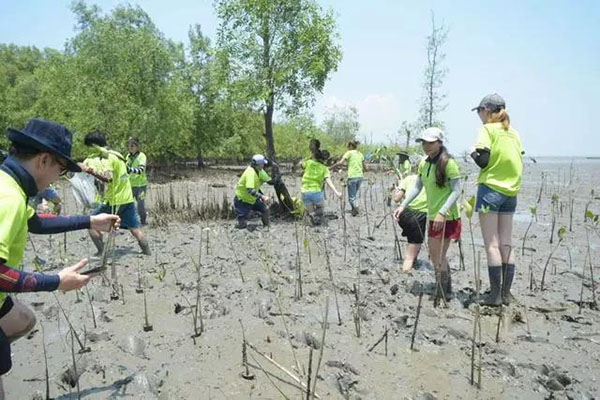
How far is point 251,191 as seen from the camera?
8562 mm

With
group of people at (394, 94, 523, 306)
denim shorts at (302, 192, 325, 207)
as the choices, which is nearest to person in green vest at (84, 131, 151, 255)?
denim shorts at (302, 192, 325, 207)

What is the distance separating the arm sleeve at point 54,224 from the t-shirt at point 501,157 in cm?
355

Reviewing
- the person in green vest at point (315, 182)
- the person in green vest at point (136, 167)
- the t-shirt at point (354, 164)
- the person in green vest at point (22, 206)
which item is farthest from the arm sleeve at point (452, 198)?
the t-shirt at point (354, 164)

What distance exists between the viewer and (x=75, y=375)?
2.97 m

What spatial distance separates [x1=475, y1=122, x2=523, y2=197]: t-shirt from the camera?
427cm

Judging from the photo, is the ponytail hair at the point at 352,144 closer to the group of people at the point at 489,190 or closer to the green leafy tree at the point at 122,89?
the group of people at the point at 489,190

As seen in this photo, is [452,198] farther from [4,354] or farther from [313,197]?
[313,197]

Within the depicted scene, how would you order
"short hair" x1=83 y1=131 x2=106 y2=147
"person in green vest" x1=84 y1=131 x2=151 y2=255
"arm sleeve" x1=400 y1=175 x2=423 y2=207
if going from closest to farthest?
"arm sleeve" x1=400 y1=175 x2=423 y2=207, "short hair" x1=83 y1=131 x2=106 y2=147, "person in green vest" x1=84 y1=131 x2=151 y2=255

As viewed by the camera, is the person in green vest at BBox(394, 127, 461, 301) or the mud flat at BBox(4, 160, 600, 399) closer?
the mud flat at BBox(4, 160, 600, 399)

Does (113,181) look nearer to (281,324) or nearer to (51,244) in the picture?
(51,244)

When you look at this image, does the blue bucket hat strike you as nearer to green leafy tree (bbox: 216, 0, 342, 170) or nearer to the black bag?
the black bag

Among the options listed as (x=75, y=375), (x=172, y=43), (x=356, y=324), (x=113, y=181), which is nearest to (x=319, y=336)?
(x=356, y=324)

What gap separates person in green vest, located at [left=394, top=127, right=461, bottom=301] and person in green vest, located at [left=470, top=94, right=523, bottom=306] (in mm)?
291

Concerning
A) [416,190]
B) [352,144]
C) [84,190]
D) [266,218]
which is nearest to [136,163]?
[84,190]
